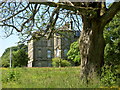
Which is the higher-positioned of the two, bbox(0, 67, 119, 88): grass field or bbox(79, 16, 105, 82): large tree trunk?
bbox(79, 16, 105, 82): large tree trunk

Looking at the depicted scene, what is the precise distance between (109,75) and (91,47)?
149cm

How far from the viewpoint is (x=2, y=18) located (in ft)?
30.3

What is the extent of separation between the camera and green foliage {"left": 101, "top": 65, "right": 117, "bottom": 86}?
7318 millimetres

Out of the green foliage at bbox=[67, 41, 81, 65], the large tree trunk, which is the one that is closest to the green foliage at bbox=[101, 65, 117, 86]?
the large tree trunk

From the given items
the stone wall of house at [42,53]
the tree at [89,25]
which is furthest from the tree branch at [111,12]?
the stone wall of house at [42,53]

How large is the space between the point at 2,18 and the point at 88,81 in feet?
12.9

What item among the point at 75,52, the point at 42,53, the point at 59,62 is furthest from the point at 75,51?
the point at 59,62

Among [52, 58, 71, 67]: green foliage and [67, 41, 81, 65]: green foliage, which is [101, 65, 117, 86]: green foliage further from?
[67, 41, 81, 65]: green foliage

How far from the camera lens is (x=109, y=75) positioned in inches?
301

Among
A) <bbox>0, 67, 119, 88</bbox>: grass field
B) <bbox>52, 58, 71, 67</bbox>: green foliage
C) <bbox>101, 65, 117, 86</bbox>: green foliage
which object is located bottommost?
<bbox>52, 58, 71, 67</bbox>: green foliage

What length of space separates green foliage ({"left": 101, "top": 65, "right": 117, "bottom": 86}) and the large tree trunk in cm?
45

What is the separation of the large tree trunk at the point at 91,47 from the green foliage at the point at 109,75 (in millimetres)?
451

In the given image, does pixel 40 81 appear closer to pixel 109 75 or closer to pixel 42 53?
pixel 109 75

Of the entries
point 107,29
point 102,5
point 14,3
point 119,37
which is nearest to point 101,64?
point 102,5
